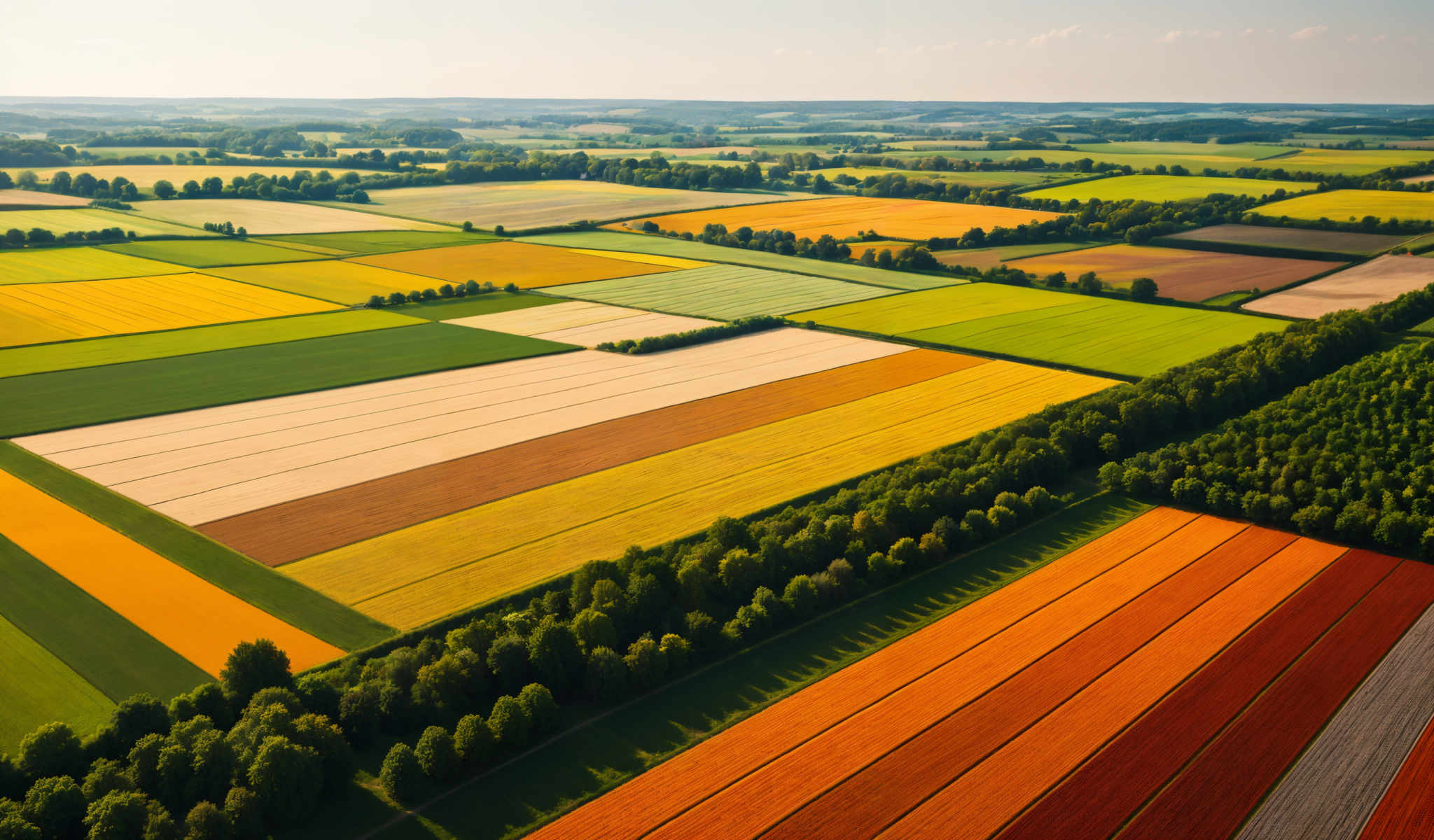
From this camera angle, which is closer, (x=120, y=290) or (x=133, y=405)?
(x=133, y=405)

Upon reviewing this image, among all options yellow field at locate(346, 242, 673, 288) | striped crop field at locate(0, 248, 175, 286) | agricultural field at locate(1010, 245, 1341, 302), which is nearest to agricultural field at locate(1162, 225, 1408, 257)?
agricultural field at locate(1010, 245, 1341, 302)

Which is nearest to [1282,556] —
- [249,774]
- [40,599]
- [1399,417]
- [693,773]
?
[1399,417]

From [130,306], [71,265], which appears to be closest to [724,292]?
[130,306]

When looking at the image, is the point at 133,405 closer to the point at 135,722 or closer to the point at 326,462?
the point at 326,462

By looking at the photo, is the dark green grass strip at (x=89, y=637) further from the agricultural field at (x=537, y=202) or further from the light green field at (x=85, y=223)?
the agricultural field at (x=537, y=202)

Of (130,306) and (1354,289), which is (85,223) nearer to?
(130,306)

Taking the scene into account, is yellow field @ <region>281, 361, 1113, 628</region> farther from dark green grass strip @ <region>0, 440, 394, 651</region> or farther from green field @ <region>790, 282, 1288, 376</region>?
green field @ <region>790, 282, 1288, 376</region>

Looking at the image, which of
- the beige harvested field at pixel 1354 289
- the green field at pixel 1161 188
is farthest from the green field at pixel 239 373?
the green field at pixel 1161 188
